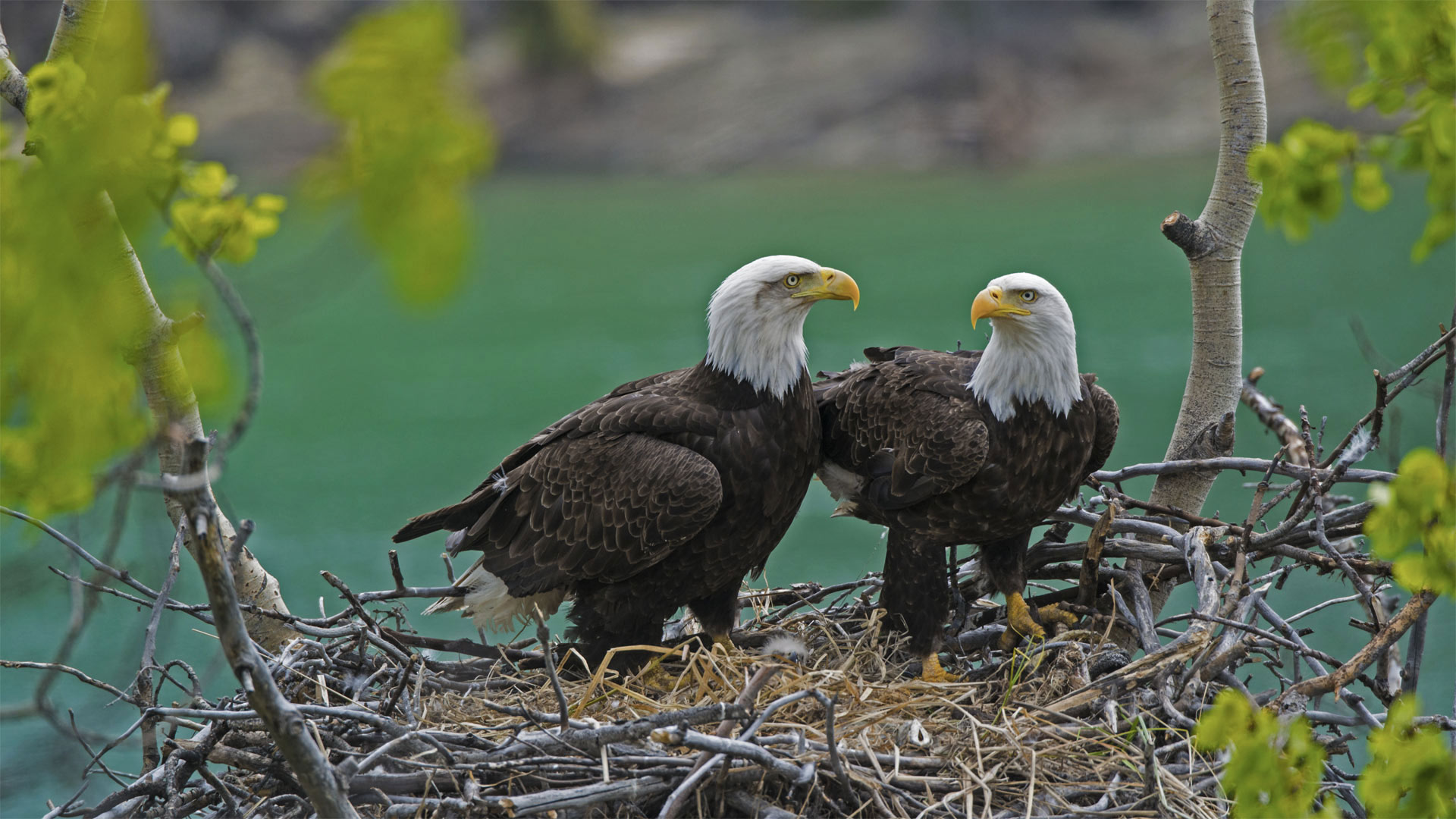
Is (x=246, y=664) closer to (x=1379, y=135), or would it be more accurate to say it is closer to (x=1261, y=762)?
(x=1261, y=762)

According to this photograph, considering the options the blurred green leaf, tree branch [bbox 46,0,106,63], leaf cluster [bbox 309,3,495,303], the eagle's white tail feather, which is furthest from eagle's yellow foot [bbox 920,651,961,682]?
tree branch [bbox 46,0,106,63]

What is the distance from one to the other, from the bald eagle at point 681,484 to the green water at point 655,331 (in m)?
1.21

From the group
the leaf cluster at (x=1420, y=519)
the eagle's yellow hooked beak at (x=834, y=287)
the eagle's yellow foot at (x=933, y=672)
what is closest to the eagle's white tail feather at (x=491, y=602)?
the eagle's yellow foot at (x=933, y=672)

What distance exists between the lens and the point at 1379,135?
1.78 meters

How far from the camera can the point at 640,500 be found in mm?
4008

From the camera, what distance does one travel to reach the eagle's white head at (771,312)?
4.05 metres

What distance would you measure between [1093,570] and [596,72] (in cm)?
3875

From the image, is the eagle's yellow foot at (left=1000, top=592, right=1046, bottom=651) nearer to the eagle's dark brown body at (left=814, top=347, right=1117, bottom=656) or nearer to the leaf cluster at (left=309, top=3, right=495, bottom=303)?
the eagle's dark brown body at (left=814, top=347, right=1117, bottom=656)

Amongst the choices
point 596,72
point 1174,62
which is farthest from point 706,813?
point 596,72

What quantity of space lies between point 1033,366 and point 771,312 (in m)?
0.84

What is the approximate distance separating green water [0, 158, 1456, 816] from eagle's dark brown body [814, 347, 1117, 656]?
3.70 feet

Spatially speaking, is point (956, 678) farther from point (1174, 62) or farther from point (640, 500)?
point (1174, 62)

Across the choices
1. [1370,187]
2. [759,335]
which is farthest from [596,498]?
[1370,187]

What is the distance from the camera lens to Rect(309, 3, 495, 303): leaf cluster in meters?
1.66
